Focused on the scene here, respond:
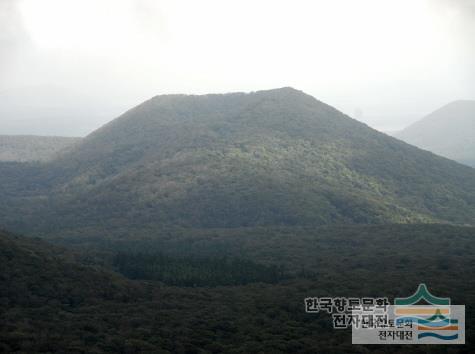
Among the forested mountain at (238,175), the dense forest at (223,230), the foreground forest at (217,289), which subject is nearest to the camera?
the foreground forest at (217,289)

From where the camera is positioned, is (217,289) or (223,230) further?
(223,230)

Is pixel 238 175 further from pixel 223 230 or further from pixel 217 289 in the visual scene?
→ pixel 217 289

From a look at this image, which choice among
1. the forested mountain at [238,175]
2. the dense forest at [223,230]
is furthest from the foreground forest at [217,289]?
the forested mountain at [238,175]

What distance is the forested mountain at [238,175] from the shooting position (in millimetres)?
105625

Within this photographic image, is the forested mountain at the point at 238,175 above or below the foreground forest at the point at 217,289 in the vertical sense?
above

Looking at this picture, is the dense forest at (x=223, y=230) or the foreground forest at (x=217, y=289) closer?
the foreground forest at (x=217, y=289)

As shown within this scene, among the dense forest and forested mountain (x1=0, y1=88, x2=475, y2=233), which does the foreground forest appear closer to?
the dense forest

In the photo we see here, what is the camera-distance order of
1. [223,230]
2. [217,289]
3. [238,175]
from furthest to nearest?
[238,175] → [223,230] → [217,289]

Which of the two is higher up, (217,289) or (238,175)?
(238,175)

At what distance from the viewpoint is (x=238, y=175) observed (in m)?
117

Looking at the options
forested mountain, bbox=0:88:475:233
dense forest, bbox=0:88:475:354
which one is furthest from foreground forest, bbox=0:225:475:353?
forested mountain, bbox=0:88:475:233

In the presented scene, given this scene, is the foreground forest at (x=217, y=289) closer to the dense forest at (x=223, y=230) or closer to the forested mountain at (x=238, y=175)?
the dense forest at (x=223, y=230)

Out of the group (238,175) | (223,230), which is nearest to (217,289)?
(223,230)

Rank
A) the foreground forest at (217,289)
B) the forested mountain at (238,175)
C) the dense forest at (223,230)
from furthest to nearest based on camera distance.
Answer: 1. the forested mountain at (238,175)
2. the dense forest at (223,230)
3. the foreground forest at (217,289)
